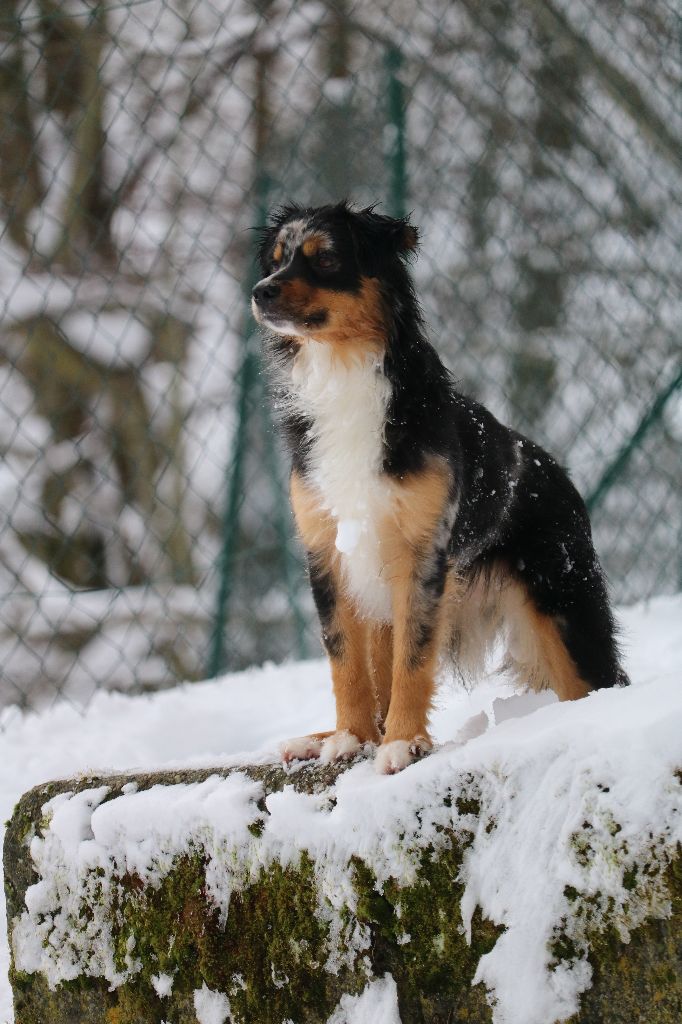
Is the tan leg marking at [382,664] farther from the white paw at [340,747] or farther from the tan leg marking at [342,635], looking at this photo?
the white paw at [340,747]

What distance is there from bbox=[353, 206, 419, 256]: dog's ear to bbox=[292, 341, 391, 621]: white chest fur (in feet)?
Result: 0.92

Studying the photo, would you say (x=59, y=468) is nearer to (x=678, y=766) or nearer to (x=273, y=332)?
(x=273, y=332)

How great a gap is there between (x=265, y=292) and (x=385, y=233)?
1.24 ft

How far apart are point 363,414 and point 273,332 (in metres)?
0.38

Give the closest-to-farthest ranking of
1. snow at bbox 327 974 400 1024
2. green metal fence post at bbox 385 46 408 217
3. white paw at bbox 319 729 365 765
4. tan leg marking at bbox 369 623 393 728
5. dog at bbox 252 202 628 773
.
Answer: snow at bbox 327 974 400 1024 → white paw at bbox 319 729 365 765 → dog at bbox 252 202 628 773 → tan leg marking at bbox 369 623 393 728 → green metal fence post at bbox 385 46 408 217

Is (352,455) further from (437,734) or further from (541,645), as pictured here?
(437,734)

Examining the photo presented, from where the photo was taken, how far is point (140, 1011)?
1.99 m

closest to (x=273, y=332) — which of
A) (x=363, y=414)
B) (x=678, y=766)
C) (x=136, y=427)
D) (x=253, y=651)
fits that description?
(x=363, y=414)

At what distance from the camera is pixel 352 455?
2307 mm

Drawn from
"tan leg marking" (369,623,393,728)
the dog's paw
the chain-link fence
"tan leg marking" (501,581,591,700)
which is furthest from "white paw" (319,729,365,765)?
the chain-link fence

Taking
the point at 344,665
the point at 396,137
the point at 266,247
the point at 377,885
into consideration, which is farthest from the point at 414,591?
the point at 396,137

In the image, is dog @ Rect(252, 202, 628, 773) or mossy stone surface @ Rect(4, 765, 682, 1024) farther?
dog @ Rect(252, 202, 628, 773)

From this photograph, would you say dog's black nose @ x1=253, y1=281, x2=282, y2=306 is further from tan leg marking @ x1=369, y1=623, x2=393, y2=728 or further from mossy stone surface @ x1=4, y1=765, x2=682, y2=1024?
mossy stone surface @ x1=4, y1=765, x2=682, y2=1024

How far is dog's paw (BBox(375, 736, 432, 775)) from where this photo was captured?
6.48 ft
